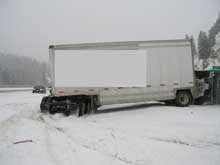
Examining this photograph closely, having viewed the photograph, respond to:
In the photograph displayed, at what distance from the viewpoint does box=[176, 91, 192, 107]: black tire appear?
1135 cm

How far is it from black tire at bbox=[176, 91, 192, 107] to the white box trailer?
8 centimetres

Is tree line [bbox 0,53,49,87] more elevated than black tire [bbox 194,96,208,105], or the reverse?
tree line [bbox 0,53,49,87]

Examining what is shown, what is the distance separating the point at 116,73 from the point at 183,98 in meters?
4.36

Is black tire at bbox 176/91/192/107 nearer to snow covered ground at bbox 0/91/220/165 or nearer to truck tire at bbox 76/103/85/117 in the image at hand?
snow covered ground at bbox 0/91/220/165

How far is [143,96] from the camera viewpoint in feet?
34.2

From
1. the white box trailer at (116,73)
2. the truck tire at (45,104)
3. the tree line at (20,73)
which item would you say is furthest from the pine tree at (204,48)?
the tree line at (20,73)

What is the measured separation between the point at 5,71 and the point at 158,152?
4232 inches

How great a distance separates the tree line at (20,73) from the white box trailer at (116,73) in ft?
311

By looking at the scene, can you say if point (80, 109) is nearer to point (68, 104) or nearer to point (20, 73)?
point (68, 104)

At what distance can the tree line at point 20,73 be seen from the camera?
9806cm

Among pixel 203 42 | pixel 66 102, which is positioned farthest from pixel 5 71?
pixel 66 102

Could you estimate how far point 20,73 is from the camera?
368 ft

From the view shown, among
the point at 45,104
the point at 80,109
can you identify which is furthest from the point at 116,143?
the point at 45,104

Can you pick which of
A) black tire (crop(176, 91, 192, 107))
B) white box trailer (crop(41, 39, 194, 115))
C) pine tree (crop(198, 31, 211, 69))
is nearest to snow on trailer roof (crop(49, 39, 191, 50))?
white box trailer (crop(41, 39, 194, 115))
